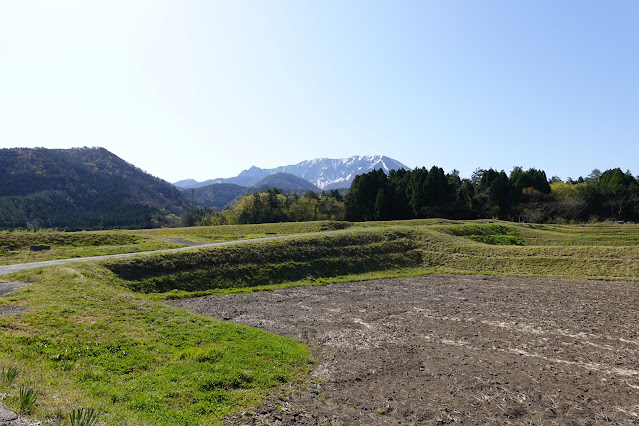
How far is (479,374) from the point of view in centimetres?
1234

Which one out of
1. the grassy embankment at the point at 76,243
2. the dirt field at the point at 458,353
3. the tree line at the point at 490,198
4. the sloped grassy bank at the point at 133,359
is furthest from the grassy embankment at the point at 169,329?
the tree line at the point at 490,198

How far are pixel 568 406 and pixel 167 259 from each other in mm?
27827

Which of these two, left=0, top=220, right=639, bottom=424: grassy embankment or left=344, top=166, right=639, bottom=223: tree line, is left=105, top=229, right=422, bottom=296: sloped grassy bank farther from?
left=344, top=166, right=639, bottom=223: tree line

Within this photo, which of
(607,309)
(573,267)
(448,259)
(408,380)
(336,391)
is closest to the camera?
(336,391)

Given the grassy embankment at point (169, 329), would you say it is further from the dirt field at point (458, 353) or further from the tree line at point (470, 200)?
the tree line at point (470, 200)

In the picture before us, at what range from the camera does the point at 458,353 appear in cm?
1438

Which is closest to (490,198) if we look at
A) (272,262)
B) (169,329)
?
(272,262)

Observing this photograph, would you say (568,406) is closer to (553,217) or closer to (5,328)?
(5,328)

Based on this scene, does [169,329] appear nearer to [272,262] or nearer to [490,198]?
[272,262]

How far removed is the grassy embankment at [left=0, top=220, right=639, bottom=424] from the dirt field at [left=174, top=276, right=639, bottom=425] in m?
1.78

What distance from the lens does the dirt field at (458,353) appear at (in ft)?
32.7

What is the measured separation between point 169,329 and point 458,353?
12481 mm

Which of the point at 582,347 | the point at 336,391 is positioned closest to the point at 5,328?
the point at 336,391

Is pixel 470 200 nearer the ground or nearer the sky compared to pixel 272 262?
nearer the sky
